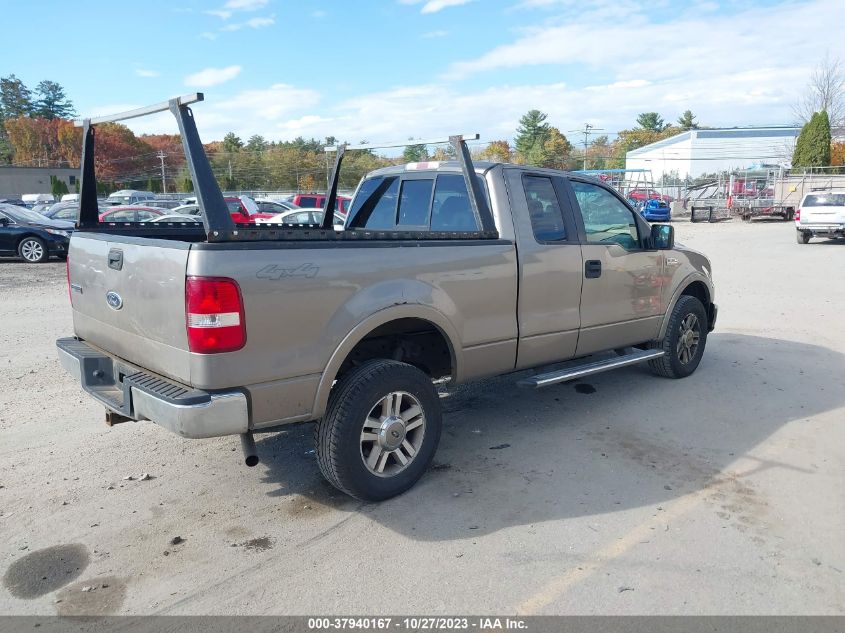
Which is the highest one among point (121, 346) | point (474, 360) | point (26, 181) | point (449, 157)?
point (26, 181)

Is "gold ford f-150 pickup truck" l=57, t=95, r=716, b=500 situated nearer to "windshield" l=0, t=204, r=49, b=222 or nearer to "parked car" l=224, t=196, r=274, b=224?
"windshield" l=0, t=204, r=49, b=222

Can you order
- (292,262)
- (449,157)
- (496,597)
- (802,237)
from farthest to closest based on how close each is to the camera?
(802,237) → (449,157) → (292,262) → (496,597)

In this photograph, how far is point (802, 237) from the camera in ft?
71.6

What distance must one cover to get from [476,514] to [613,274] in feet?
8.20

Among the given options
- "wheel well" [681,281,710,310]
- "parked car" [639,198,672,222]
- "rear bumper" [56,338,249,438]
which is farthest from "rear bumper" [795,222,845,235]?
"rear bumper" [56,338,249,438]

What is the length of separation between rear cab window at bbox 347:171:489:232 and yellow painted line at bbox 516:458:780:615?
2.17 metres

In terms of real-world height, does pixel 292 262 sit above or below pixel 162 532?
above

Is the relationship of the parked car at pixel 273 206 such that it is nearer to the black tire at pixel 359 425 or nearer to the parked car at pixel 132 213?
the parked car at pixel 132 213

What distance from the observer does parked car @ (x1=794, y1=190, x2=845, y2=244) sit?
20.8 metres

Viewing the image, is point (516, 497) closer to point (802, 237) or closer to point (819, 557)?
point (819, 557)

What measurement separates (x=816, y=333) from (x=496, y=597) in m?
7.35

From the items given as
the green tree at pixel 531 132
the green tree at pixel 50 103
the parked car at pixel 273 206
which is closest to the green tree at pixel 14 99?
the green tree at pixel 50 103

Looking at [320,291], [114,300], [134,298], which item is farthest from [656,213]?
[134,298]

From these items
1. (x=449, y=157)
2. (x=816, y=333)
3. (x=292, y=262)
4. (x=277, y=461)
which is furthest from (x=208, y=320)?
(x=816, y=333)
